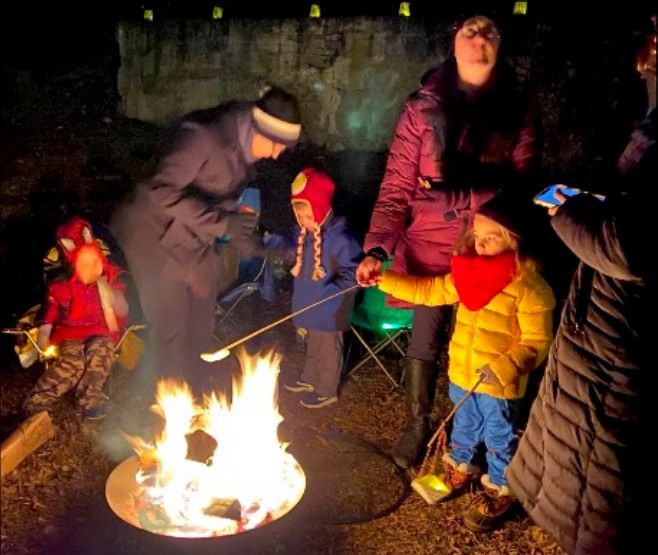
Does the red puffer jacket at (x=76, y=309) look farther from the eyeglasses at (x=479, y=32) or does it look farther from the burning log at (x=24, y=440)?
the eyeglasses at (x=479, y=32)

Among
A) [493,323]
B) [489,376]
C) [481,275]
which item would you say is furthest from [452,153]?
[489,376]

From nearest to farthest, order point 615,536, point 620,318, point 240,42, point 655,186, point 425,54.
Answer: point 655,186
point 620,318
point 615,536
point 425,54
point 240,42

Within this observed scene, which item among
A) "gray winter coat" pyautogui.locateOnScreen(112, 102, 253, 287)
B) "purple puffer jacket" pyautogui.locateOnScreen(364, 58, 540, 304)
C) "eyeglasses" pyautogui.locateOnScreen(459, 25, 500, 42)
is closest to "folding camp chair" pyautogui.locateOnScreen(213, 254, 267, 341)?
"gray winter coat" pyautogui.locateOnScreen(112, 102, 253, 287)

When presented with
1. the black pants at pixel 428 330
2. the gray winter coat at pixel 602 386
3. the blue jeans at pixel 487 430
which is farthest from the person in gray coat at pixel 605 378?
the black pants at pixel 428 330

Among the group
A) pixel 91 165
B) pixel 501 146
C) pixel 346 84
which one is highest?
pixel 501 146

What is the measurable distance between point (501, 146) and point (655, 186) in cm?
169

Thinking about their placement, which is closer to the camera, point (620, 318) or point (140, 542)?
point (620, 318)

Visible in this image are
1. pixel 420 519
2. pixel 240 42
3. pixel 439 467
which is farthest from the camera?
pixel 240 42

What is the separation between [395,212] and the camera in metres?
4.65

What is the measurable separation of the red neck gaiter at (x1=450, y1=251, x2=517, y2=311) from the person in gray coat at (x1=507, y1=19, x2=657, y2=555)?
79cm

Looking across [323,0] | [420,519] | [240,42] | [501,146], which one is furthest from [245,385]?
[323,0]

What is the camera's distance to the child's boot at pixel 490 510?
4.44m

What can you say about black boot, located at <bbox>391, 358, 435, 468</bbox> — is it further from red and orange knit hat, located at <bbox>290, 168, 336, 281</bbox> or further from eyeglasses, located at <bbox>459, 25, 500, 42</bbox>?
eyeglasses, located at <bbox>459, 25, 500, 42</bbox>

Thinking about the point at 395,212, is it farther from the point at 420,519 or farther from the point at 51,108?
the point at 51,108
